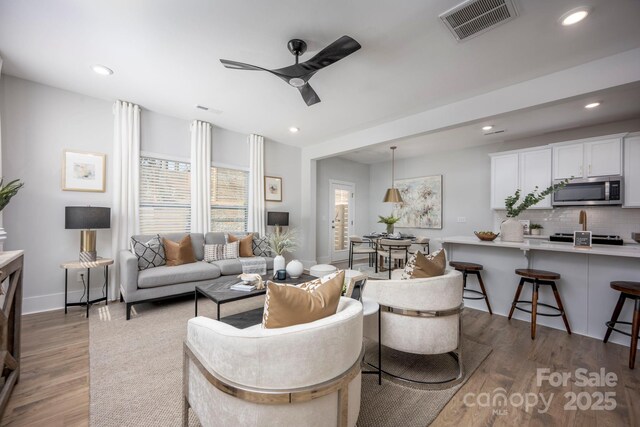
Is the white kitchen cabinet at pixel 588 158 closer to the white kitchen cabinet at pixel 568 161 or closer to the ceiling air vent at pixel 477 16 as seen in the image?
the white kitchen cabinet at pixel 568 161

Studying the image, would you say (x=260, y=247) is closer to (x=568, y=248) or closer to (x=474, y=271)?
(x=474, y=271)

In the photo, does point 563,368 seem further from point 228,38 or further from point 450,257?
point 228,38

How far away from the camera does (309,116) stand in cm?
412

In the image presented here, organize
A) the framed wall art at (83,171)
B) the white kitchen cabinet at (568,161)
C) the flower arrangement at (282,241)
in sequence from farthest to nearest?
the white kitchen cabinet at (568,161) → the framed wall art at (83,171) → the flower arrangement at (282,241)

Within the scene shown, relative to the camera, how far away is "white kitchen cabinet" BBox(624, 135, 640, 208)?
371 centimetres

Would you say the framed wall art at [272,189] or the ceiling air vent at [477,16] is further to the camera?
the framed wall art at [272,189]

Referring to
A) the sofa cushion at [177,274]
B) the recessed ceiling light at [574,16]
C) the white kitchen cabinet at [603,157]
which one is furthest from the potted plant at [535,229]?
the sofa cushion at [177,274]

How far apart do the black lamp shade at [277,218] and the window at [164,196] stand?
1.41 meters

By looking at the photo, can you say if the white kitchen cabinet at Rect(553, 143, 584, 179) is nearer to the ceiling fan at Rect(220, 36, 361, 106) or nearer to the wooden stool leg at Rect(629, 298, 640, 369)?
the wooden stool leg at Rect(629, 298, 640, 369)

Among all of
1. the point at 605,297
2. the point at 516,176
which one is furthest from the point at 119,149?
the point at 516,176

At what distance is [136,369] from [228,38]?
292 cm

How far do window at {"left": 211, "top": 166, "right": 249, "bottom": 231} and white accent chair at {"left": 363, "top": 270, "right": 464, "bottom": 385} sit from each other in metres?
3.68

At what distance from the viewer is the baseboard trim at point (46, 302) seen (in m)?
3.14

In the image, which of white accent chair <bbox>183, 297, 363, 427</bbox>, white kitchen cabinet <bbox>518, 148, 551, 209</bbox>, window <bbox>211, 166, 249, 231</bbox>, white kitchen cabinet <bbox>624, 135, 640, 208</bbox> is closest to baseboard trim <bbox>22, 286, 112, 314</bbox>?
window <bbox>211, 166, 249, 231</bbox>
